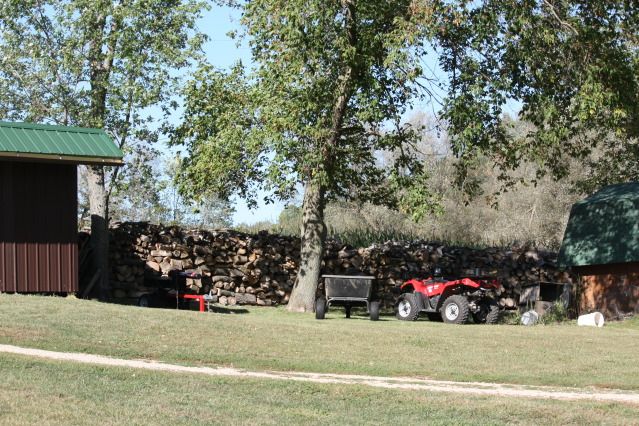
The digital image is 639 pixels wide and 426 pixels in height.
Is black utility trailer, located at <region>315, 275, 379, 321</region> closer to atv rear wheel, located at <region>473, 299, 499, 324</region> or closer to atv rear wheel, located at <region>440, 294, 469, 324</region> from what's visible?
atv rear wheel, located at <region>440, 294, 469, 324</region>

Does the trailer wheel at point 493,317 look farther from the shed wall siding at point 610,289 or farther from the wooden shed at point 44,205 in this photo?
the wooden shed at point 44,205

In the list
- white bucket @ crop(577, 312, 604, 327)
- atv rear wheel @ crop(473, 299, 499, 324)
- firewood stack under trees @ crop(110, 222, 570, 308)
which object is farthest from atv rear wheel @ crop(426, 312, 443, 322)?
white bucket @ crop(577, 312, 604, 327)

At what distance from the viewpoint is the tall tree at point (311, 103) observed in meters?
21.5

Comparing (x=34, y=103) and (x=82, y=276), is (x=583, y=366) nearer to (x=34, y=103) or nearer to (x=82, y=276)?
(x=82, y=276)

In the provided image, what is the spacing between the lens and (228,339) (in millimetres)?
15609

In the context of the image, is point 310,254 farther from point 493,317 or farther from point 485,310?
point 493,317

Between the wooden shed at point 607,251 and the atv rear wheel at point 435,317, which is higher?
the wooden shed at point 607,251

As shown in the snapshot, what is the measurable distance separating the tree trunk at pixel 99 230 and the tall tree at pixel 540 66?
29.1ft

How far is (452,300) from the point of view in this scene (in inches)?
857

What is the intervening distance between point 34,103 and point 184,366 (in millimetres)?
Answer: 16775

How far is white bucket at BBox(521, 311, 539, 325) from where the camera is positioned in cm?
2253

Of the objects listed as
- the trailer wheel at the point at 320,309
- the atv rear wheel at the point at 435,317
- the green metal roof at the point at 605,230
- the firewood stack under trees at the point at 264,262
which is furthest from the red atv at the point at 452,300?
the green metal roof at the point at 605,230

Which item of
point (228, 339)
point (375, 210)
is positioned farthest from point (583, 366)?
point (375, 210)

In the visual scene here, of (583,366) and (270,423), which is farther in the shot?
(583,366)
